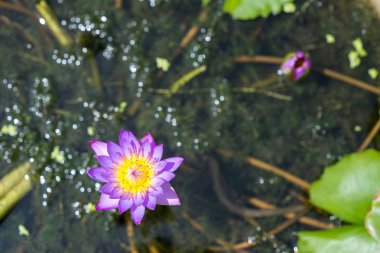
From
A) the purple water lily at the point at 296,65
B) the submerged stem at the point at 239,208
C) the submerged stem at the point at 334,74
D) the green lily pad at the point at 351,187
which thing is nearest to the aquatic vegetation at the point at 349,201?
the green lily pad at the point at 351,187

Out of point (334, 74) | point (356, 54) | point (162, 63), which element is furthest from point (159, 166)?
point (356, 54)

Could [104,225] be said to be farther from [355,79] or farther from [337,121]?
[355,79]

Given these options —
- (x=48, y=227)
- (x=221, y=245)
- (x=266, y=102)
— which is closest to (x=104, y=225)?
(x=48, y=227)

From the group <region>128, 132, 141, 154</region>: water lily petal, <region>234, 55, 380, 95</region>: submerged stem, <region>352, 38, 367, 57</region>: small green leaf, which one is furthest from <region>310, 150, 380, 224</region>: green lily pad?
<region>128, 132, 141, 154</region>: water lily petal

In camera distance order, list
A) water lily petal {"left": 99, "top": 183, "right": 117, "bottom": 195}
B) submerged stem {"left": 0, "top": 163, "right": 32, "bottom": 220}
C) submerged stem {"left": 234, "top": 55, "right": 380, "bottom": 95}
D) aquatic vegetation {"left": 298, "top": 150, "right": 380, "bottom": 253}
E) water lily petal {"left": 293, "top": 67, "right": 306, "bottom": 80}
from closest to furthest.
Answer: water lily petal {"left": 99, "top": 183, "right": 117, "bottom": 195}, aquatic vegetation {"left": 298, "top": 150, "right": 380, "bottom": 253}, submerged stem {"left": 0, "top": 163, "right": 32, "bottom": 220}, water lily petal {"left": 293, "top": 67, "right": 306, "bottom": 80}, submerged stem {"left": 234, "top": 55, "right": 380, "bottom": 95}

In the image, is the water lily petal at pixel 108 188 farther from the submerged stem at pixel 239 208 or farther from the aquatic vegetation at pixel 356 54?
the aquatic vegetation at pixel 356 54

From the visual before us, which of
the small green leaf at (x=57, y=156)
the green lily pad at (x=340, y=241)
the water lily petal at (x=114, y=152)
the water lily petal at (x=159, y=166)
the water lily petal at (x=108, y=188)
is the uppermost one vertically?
the water lily petal at (x=114, y=152)

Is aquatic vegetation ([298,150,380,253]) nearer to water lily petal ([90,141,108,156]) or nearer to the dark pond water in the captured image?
the dark pond water

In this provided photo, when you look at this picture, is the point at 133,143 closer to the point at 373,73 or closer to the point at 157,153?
the point at 157,153
